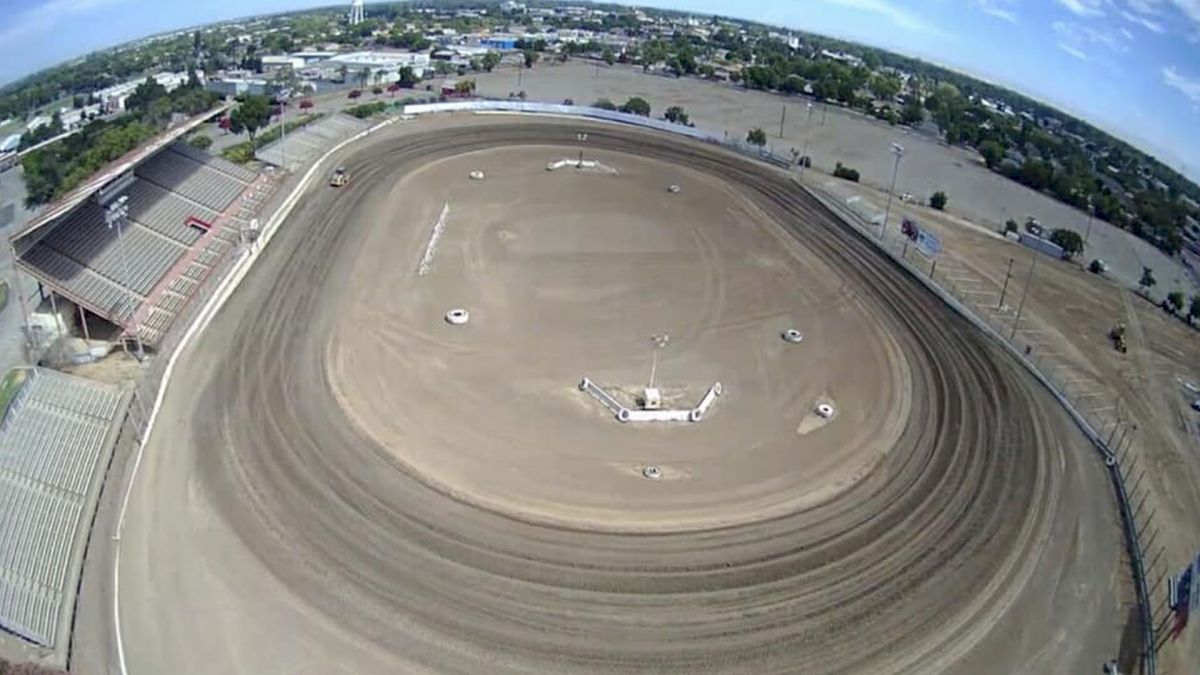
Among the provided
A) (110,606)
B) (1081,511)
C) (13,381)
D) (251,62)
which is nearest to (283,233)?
(13,381)

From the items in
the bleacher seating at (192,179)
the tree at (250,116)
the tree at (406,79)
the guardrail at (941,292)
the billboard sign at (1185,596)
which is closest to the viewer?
the billboard sign at (1185,596)

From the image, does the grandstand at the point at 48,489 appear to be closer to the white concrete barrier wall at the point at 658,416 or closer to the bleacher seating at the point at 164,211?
the bleacher seating at the point at 164,211

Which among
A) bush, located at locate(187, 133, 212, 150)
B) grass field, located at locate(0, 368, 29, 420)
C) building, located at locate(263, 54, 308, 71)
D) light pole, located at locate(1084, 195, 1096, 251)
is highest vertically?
building, located at locate(263, 54, 308, 71)

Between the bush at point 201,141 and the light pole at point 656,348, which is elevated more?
the bush at point 201,141

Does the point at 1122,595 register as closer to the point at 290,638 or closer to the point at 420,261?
the point at 290,638

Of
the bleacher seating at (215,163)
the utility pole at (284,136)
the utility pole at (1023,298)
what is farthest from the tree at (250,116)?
the utility pole at (1023,298)

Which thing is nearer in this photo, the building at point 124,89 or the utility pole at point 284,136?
the utility pole at point 284,136

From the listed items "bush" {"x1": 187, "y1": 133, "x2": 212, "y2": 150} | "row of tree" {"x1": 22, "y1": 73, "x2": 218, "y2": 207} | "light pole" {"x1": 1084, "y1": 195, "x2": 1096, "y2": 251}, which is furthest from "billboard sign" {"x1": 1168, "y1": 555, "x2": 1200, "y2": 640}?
"bush" {"x1": 187, "y1": 133, "x2": 212, "y2": 150}

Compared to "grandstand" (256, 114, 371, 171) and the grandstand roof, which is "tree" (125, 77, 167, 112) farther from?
the grandstand roof
